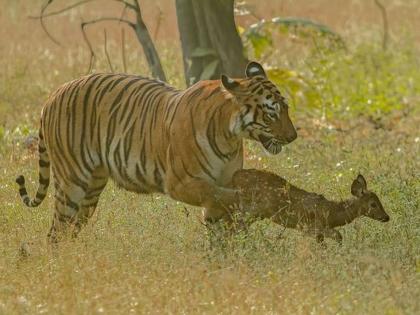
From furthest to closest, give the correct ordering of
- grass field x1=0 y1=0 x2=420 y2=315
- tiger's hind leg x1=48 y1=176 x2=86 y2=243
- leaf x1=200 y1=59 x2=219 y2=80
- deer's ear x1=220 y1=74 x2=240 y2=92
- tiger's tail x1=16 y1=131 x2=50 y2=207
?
1. leaf x1=200 y1=59 x2=219 y2=80
2. tiger's tail x1=16 y1=131 x2=50 y2=207
3. tiger's hind leg x1=48 y1=176 x2=86 y2=243
4. deer's ear x1=220 y1=74 x2=240 y2=92
5. grass field x1=0 y1=0 x2=420 y2=315

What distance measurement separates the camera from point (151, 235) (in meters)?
8.76

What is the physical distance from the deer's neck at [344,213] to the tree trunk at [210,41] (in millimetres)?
4248

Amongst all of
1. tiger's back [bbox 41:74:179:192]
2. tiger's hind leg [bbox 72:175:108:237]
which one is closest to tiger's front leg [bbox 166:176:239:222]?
tiger's back [bbox 41:74:179:192]

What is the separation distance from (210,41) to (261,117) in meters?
4.66

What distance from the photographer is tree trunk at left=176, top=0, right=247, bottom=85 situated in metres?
13.0

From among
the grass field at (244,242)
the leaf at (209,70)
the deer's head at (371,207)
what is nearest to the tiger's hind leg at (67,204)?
the grass field at (244,242)

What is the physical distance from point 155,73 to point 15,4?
7171 mm

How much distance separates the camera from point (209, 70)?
12914 mm

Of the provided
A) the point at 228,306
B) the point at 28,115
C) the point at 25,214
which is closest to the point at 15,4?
the point at 28,115

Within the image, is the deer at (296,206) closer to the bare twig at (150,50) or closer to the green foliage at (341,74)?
the green foliage at (341,74)

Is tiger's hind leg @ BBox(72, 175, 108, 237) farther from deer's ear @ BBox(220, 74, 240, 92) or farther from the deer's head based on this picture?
the deer's head

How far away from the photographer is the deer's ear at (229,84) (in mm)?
8523

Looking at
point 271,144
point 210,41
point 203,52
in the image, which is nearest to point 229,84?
point 271,144

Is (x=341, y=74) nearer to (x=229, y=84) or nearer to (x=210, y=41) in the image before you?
(x=210, y=41)
